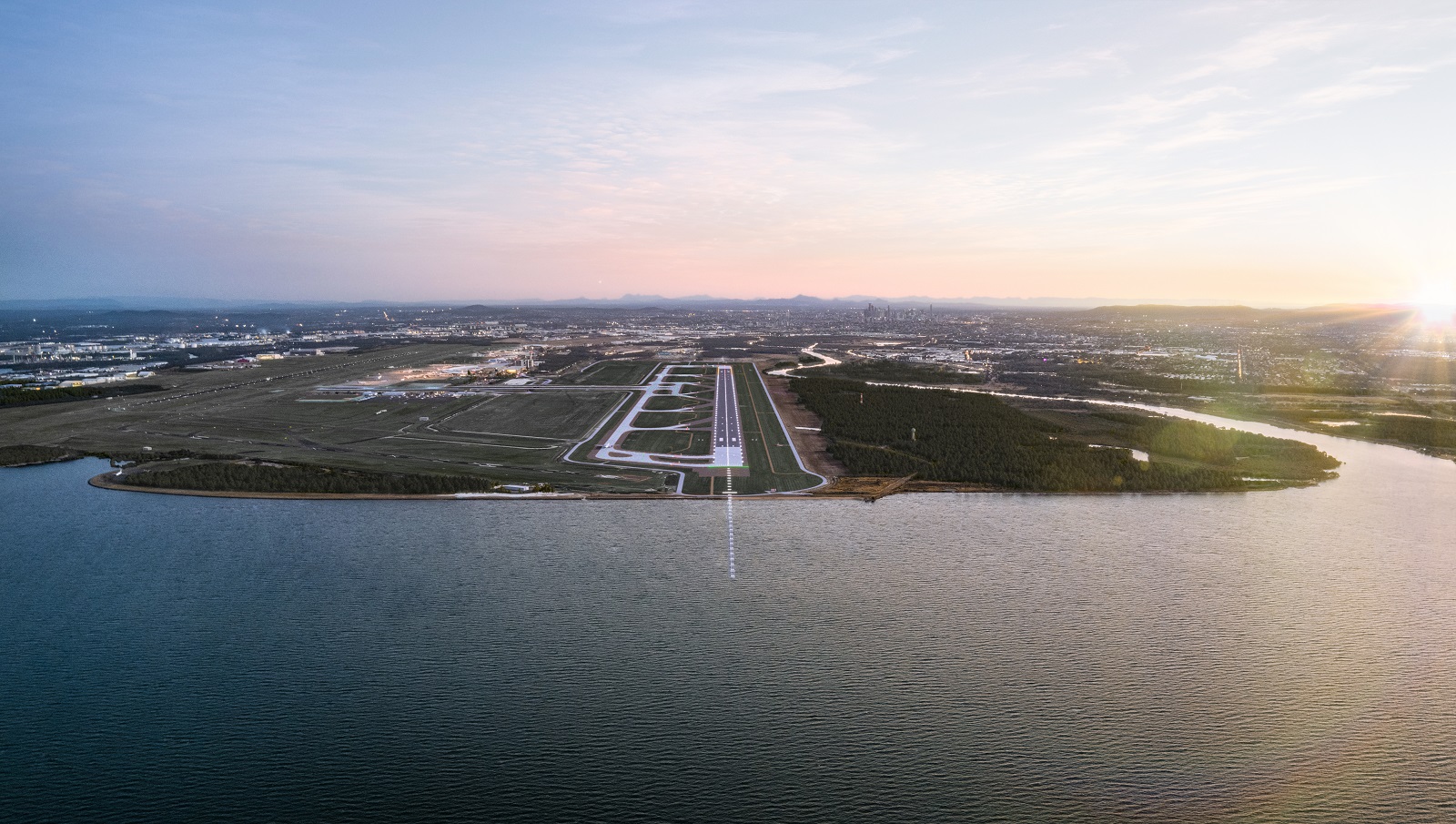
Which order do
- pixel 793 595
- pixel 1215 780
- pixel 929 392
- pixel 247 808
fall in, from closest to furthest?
pixel 247 808, pixel 1215 780, pixel 793 595, pixel 929 392

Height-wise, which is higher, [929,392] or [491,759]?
[929,392]

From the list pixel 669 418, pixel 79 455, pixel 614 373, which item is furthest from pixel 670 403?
pixel 79 455

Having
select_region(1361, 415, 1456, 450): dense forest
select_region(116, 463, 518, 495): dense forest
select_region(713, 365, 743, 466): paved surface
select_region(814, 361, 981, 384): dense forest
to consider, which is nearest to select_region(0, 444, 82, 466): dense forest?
select_region(116, 463, 518, 495): dense forest

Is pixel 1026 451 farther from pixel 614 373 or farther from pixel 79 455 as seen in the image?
pixel 614 373

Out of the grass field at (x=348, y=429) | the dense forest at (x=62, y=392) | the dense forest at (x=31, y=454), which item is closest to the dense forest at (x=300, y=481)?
the grass field at (x=348, y=429)

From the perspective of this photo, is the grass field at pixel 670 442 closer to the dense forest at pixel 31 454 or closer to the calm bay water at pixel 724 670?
the calm bay water at pixel 724 670

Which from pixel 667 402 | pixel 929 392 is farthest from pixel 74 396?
pixel 929 392

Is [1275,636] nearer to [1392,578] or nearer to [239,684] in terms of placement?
[1392,578]
